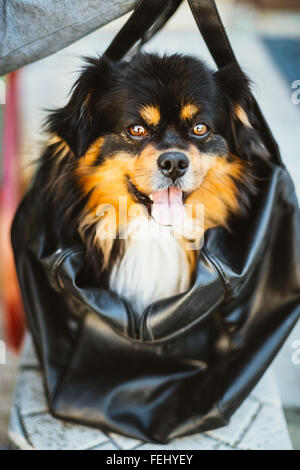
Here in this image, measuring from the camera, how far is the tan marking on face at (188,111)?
5.25 ft

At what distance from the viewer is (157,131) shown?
64.2 inches

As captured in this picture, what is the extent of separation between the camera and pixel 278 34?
550 centimetres

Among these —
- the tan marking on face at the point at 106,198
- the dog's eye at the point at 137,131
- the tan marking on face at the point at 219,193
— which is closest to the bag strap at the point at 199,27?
the tan marking on face at the point at 219,193

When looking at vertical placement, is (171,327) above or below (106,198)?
below

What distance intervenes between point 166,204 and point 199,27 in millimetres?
569

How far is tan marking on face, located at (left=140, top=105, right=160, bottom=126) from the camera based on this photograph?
5.22 feet

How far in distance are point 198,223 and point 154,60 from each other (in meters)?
0.58

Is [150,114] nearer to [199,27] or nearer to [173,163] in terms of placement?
[173,163]

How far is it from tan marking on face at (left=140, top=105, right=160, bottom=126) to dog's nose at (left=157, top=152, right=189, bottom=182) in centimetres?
12

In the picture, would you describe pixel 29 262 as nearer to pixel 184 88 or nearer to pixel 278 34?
pixel 184 88

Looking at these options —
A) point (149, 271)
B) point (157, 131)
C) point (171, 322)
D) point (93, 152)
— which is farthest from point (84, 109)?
point (171, 322)

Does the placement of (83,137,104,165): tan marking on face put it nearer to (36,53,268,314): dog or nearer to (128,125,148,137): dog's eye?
(36,53,268,314): dog
